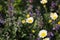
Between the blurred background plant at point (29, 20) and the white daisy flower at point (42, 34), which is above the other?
the blurred background plant at point (29, 20)

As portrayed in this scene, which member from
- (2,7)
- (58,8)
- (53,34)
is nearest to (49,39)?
(53,34)

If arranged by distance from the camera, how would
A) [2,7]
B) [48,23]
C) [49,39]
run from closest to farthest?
[49,39]
[48,23]
[2,7]

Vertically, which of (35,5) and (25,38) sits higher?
(35,5)

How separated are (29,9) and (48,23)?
314 mm

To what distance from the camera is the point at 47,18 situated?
277 cm

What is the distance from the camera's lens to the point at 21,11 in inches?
114

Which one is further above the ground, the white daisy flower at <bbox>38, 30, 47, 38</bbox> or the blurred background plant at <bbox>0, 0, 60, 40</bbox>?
the blurred background plant at <bbox>0, 0, 60, 40</bbox>

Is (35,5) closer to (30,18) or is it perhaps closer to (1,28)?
(30,18)

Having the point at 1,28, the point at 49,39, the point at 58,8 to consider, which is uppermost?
the point at 58,8

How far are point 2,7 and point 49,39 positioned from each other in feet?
2.73

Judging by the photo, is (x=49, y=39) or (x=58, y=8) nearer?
(x=49, y=39)

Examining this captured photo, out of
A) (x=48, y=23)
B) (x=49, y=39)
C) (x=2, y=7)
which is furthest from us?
(x=2, y=7)

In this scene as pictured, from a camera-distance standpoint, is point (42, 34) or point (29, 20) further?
Result: point (29, 20)

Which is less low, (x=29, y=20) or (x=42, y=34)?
(x=29, y=20)
